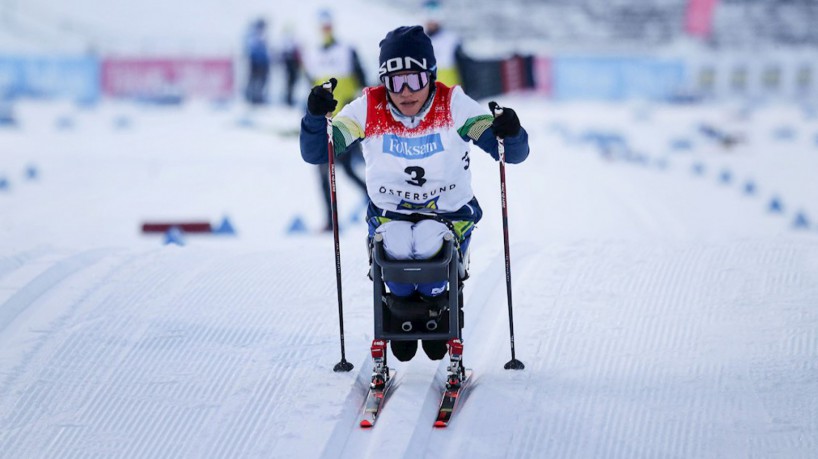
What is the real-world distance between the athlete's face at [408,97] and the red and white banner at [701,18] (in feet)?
84.5

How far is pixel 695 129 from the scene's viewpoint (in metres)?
18.0

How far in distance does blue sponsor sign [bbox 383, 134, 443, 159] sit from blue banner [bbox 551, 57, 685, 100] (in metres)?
18.8

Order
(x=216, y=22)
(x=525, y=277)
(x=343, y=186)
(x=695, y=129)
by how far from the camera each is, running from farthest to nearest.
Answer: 1. (x=216, y=22)
2. (x=695, y=129)
3. (x=343, y=186)
4. (x=525, y=277)

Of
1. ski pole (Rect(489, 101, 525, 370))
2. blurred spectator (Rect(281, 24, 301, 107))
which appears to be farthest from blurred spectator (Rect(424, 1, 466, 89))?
blurred spectator (Rect(281, 24, 301, 107))

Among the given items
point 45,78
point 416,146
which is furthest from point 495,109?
point 45,78

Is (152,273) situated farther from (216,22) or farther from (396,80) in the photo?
(216,22)

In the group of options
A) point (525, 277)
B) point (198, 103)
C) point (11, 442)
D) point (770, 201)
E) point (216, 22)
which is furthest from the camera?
point (216, 22)

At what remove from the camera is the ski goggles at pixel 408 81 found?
365 centimetres

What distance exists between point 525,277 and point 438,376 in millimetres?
1192

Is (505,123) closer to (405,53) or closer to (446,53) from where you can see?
(405,53)

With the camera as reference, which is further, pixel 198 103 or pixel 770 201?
pixel 198 103

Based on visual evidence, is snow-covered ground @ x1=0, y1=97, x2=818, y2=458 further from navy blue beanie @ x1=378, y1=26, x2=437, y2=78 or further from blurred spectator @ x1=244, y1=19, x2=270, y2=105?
blurred spectator @ x1=244, y1=19, x2=270, y2=105

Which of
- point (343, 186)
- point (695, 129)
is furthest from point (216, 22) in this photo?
point (343, 186)

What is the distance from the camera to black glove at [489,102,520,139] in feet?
11.8
